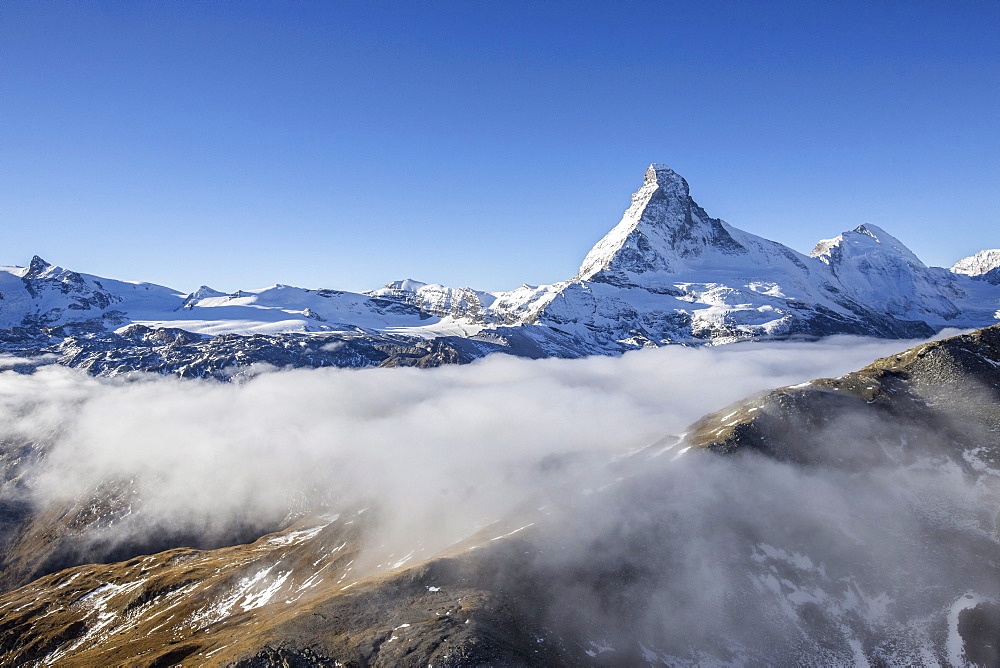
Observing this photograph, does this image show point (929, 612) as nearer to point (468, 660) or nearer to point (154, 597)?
point (468, 660)

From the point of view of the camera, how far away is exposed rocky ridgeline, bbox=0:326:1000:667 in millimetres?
95688

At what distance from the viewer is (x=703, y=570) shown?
376ft

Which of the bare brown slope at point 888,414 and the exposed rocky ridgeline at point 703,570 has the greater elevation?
the bare brown slope at point 888,414

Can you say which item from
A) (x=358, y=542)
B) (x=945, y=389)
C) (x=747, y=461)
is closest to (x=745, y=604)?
(x=747, y=461)

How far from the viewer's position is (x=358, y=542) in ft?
598

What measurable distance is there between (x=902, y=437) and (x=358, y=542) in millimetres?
171445

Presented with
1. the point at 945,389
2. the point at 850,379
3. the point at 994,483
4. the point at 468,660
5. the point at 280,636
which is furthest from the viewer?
the point at 850,379

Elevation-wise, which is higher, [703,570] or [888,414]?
[888,414]

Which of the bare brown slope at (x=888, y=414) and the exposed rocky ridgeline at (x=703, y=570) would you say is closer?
the exposed rocky ridgeline at (x=703, y=570)

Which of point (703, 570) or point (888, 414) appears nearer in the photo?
point (703, 570)

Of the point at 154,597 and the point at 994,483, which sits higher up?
the point at 994,483

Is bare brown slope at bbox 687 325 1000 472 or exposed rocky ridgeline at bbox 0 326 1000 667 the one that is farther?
bare brown slope at bbox 687 325 1000 472

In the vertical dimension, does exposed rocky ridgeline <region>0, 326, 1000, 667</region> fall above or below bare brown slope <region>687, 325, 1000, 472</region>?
below

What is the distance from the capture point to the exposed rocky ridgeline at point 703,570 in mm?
95688
